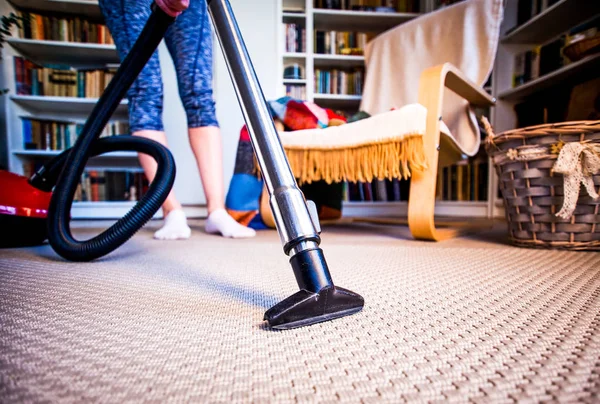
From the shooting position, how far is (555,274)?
19.1 inches

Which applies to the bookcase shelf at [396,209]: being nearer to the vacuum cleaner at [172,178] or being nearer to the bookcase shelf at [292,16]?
the bookcase shelf at [292,16]

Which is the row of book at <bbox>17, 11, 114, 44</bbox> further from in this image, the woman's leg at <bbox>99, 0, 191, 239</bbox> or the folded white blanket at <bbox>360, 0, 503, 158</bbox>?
the folded white blanket at <bbox>360, 0, 503, 158</bbox>

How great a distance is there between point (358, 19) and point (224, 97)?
3.29ft

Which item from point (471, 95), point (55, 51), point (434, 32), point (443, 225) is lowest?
point (443, 225)

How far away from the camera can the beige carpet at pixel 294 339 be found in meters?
0.20

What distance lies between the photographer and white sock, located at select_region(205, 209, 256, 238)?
0.95 metres

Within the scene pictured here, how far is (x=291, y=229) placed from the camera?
0.96ft

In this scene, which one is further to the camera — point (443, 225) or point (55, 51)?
point (55, 51)

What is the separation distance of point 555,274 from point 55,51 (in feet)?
8.27

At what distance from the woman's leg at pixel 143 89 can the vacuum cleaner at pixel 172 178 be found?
8.5 inches

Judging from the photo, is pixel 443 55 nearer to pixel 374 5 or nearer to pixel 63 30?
pixel 374 5

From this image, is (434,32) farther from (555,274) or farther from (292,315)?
(292,315)

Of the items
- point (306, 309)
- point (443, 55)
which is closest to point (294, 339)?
point (306, 309)

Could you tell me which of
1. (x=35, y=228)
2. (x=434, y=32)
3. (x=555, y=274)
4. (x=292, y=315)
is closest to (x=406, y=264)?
(x=555, y=274)
